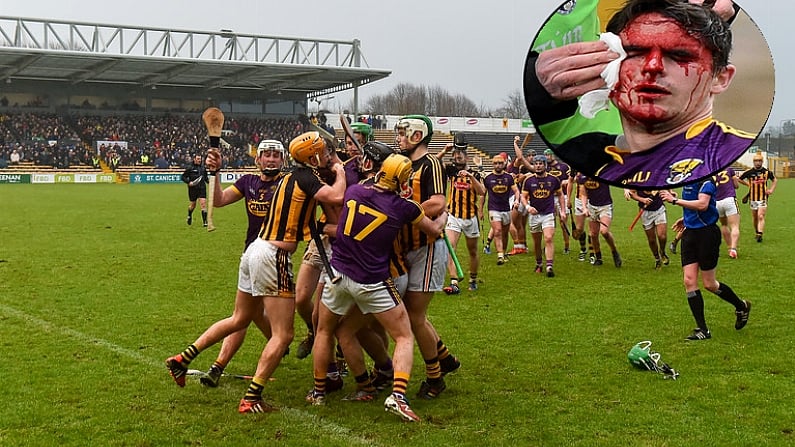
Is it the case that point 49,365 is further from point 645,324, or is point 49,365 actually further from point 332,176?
point 645,324

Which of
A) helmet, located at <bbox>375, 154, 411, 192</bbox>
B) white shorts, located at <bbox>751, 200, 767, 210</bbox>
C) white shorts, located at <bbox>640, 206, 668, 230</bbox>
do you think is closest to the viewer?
helmet, located at <bbox>375, 154, 411, 192</bbox>

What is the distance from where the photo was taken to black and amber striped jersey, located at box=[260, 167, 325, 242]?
616 cm

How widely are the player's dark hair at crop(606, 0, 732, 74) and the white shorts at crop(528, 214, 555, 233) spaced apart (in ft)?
31.8

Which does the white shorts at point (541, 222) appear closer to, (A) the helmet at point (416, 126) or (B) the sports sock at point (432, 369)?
(A) the helmet at point (416, 126)

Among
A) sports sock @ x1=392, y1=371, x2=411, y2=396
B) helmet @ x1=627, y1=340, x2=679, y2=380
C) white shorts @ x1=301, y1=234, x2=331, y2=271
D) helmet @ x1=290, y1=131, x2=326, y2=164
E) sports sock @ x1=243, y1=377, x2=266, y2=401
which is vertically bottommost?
helmet @ x1=627, y1=340, x2=679, y2=380

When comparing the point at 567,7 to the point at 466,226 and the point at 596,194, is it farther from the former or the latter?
the point at 596,194

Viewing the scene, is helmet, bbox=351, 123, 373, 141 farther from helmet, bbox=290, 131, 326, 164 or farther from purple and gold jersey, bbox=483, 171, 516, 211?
purple and gold jersey, bbox=483, 171, 516, 211

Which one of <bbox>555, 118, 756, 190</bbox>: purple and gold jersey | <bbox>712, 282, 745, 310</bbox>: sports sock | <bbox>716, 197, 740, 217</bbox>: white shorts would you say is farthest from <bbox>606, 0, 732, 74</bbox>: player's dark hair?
<bbox>716, 197, 740, 217</bbox>: white shorts

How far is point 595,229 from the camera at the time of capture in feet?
45.8

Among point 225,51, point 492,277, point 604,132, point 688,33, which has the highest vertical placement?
point 225,51

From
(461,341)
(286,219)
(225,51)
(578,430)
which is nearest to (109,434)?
(286,219)

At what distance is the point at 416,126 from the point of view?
261 inches

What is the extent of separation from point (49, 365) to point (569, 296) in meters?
6.58

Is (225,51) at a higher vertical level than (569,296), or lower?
higher
